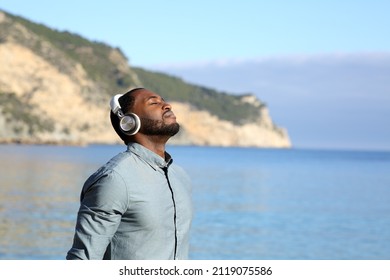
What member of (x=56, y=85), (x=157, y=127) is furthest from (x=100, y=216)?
(x=56, y=85)

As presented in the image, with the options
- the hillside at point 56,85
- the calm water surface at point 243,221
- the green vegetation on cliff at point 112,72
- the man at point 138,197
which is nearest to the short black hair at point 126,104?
the man at point 138,197

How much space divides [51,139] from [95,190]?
386 feet

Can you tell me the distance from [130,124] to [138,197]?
0.99 feet

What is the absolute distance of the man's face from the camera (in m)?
3.03

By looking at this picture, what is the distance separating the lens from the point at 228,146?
180 meters

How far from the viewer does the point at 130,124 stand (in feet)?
9.88

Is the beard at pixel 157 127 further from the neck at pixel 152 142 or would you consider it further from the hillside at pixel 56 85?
the hillside at pixel 56 85

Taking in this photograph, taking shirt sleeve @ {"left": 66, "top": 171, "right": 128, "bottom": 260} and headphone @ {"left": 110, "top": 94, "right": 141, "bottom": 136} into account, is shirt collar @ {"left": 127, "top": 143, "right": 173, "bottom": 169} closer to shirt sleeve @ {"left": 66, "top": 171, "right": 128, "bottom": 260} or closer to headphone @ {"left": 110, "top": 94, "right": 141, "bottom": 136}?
A: headphone @ {"left": 110, "top": 94, "right": 141, "bottom": 136}

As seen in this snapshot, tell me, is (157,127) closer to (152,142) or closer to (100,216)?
(152,142)

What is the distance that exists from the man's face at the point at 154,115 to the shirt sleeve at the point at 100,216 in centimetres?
28

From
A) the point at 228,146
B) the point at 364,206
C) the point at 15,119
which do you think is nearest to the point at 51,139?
the point at 15,119

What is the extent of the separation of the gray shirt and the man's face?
0.09 metres
